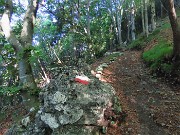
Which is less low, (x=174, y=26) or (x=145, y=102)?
(x=174, y=26)

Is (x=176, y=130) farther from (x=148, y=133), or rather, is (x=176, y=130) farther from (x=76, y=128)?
(x=76, y=128)

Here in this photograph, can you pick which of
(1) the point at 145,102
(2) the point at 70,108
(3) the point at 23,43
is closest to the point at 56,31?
(3) the point at 23,43

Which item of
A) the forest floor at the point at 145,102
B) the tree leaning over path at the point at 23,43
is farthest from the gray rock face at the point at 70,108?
the tree leaning over path at the point at 23,43

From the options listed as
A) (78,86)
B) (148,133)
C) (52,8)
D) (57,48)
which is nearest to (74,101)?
(78,86)

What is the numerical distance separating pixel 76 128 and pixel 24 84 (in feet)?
9.52

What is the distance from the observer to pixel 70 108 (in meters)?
6.30

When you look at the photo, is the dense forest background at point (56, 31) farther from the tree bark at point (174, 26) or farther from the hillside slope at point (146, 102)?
the hillside slope at point (146, 102)

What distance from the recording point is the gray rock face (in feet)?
20.2

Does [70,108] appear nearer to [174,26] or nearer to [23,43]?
[23,43]

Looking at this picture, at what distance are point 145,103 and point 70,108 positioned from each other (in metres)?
3.41

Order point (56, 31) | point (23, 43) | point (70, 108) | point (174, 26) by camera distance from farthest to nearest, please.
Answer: point (56, 31) → point (174, 26) → point (23, 43) → point (70, 108)

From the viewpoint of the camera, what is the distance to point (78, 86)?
6.85 meters

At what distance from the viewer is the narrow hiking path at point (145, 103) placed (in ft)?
22.2

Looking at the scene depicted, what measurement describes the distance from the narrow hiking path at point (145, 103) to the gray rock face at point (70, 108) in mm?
828
